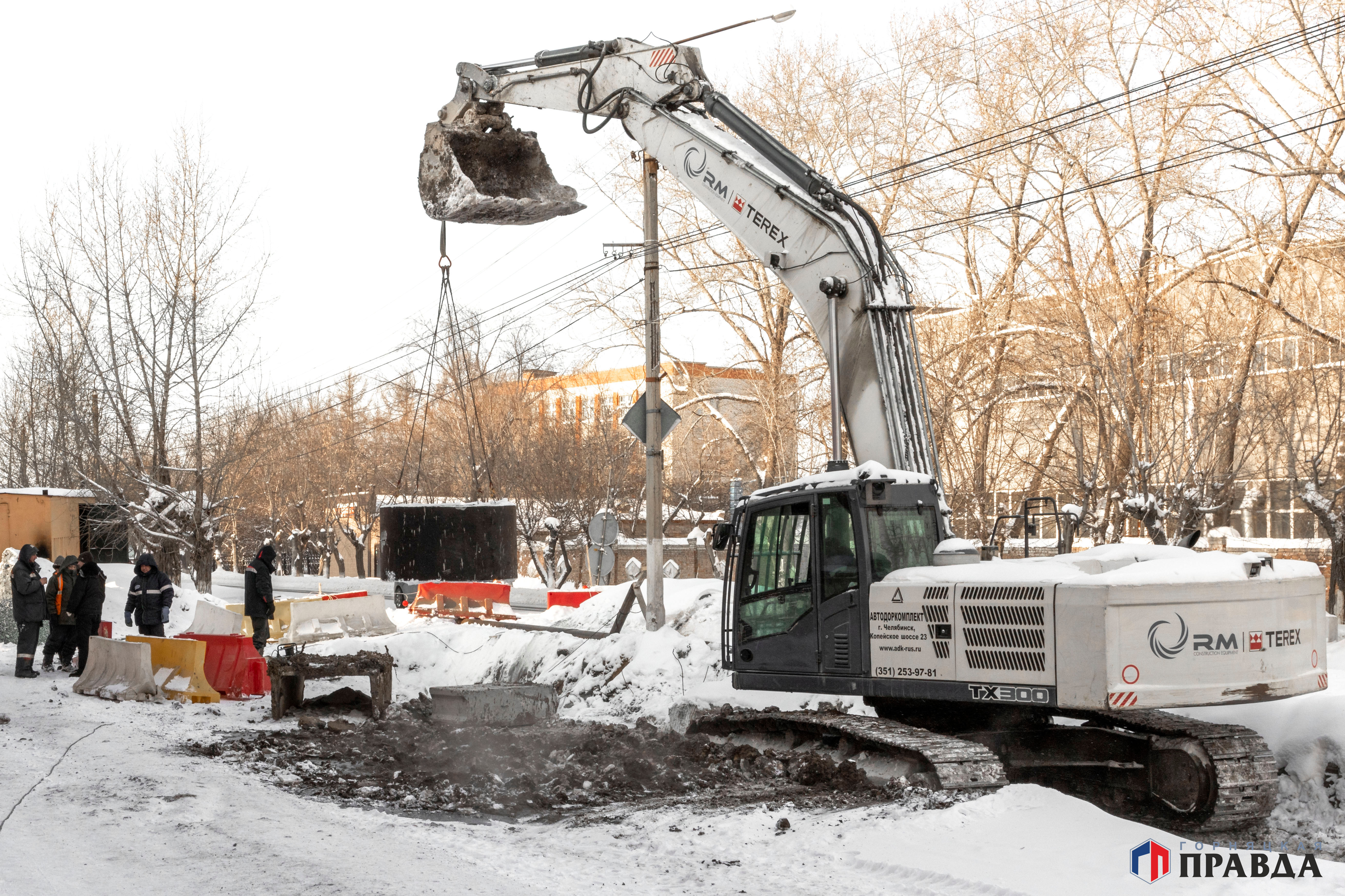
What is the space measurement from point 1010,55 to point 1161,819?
21.5 metres

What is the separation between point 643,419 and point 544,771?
6655 mm

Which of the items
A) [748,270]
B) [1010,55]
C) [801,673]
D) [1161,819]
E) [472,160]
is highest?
[1010,55]

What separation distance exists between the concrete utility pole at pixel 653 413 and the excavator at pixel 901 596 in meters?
3.36

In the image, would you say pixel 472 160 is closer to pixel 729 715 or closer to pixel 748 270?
pixel 729 715

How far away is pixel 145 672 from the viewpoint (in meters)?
14.3

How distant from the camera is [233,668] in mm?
14539

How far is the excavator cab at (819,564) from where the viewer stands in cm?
935

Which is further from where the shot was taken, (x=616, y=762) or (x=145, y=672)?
(x=145, y=672)

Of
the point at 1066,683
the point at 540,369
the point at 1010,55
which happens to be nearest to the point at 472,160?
the point at 1066,683

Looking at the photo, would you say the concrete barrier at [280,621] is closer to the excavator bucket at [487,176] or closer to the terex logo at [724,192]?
the excavator bucket at [487,176]

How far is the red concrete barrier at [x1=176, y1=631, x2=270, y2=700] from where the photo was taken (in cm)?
1449

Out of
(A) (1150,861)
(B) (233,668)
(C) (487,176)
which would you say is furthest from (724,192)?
(B) (233,668)

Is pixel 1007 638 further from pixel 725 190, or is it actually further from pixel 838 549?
pixel 725 190

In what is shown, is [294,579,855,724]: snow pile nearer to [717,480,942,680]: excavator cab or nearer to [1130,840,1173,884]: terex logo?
[717,480,942,680]: excavator cab
